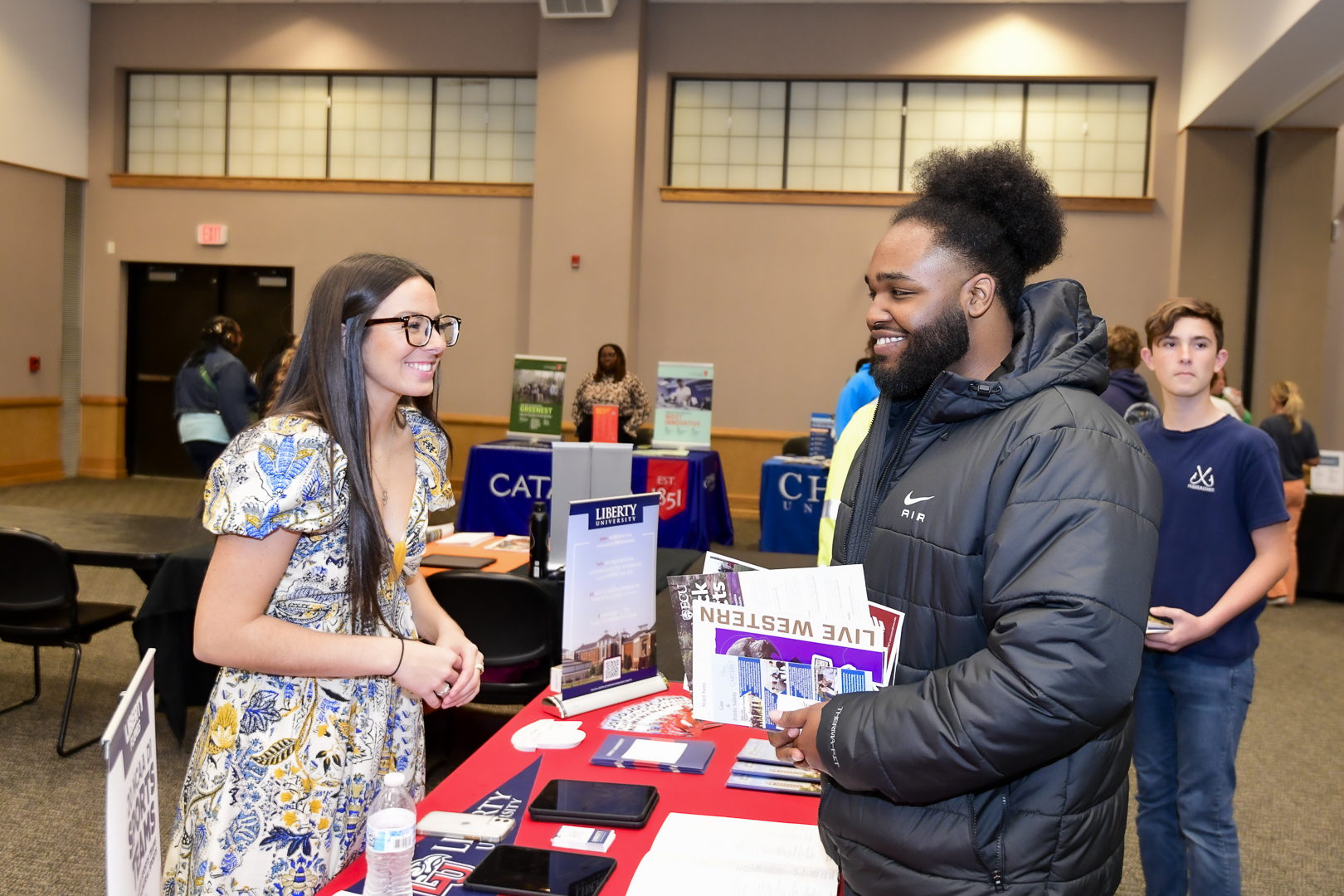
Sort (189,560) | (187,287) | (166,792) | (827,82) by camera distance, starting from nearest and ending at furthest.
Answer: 1. (166,792)
2. (189,560)
3. (827,82)
4. (187,287)

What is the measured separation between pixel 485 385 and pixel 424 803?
26.4 ft

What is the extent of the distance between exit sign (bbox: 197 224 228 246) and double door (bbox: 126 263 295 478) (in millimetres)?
266

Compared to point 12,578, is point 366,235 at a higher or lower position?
higher

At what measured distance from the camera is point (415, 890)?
4.25 ft

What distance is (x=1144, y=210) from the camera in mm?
8508

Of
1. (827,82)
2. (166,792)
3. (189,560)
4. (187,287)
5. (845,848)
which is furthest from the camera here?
(187,287)

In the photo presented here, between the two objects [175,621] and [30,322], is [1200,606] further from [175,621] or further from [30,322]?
[30,322]

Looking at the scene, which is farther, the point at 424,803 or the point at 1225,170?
the point at 1225,170

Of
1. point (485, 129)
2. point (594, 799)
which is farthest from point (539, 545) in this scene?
point (485, 129)

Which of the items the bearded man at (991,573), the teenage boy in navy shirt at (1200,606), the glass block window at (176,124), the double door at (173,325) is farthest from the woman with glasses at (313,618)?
the glass block window at (176,124)

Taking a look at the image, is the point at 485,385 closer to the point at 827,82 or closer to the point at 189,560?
the point at 827,82

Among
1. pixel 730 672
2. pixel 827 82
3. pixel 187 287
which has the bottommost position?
pixel 730 672

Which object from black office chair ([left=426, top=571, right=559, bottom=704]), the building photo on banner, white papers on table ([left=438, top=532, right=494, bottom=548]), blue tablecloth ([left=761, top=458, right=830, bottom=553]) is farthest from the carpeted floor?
blue tablecloth ([left=761, top=458, right=830, bottom=553])

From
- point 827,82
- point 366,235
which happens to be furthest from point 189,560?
point 827,82
